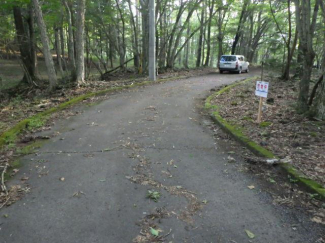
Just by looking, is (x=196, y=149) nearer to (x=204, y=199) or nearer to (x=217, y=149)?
(x=217, y=149)

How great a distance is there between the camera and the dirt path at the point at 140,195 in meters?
3.07

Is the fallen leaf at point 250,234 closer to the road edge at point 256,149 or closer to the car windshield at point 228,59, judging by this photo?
the road edge at point 256,149

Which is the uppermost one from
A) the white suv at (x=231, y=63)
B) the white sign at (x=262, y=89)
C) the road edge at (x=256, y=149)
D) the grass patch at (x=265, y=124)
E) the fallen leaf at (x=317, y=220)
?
the white suv at (x=231, y=63)

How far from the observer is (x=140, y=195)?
386cm

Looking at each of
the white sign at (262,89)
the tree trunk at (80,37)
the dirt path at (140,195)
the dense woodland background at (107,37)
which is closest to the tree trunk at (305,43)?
the dense woodland background at (107,37)

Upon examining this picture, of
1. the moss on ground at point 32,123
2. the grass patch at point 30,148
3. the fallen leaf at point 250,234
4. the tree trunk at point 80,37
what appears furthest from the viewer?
the tree trunk at point 80,37

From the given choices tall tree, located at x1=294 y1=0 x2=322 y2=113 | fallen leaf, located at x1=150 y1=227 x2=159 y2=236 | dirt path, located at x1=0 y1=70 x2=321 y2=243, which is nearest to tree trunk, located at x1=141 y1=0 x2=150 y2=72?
tall tree, located at x1=294 y1=0 x2=322 y2=113

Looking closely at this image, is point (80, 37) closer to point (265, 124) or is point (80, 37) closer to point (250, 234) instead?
point (265, 124)

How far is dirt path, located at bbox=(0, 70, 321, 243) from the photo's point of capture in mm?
3072

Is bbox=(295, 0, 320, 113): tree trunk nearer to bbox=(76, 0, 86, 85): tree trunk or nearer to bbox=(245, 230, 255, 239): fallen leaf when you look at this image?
bbox=(245, 230, 255, 239): fallen leaf

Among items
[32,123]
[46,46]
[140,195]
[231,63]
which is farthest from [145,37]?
[140,195]

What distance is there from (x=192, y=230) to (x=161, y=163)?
1.95 meters

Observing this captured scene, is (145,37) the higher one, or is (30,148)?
(145,37)

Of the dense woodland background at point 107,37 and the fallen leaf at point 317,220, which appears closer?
the fallen leaf at point 317,220
